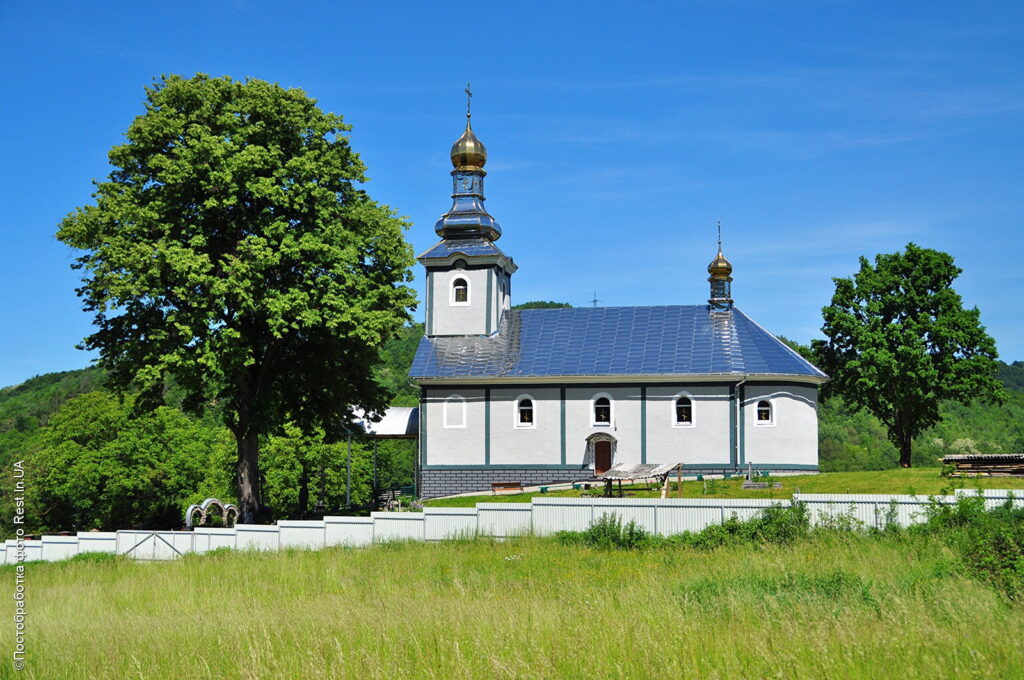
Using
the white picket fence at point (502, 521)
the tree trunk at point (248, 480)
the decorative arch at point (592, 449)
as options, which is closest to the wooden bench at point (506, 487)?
the decorative arch at point (592, 449)

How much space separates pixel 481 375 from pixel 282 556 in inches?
665

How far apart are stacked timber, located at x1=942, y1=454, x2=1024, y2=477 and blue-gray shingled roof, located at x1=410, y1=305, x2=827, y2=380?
23.2 ft

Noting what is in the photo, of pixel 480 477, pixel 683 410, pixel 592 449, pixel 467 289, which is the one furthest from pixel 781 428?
pixel 467 289

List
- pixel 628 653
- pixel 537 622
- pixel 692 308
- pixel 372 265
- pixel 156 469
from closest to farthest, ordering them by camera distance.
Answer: pixel 628 653 < pixel 537 622 < pixel 372 265 < pixel 692 308 < pixel 156 469

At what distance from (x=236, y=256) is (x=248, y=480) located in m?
7.09

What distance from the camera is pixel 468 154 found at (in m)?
40.7

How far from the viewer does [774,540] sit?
20016mm

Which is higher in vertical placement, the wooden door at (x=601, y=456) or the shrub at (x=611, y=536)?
the wooden door at (x=601, y=456)

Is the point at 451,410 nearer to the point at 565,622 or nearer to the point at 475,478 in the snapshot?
the point at 475,478

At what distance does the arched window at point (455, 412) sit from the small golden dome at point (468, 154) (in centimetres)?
976

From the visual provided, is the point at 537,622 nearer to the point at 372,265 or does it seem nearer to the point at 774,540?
the point at 774,540

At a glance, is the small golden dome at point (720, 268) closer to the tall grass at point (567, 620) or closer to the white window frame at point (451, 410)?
the white window frame at point (451, 410)

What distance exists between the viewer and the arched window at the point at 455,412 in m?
37.9

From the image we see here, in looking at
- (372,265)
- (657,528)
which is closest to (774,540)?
(657,528)
